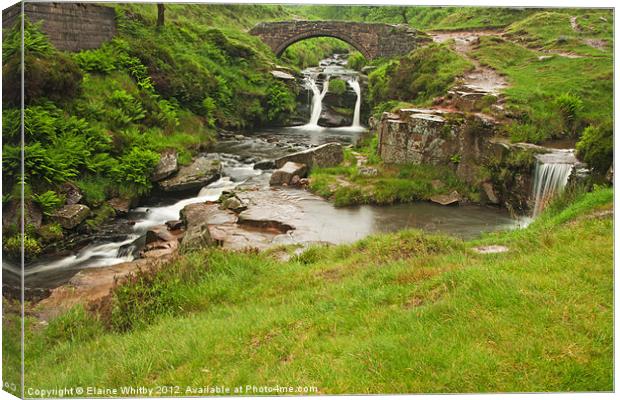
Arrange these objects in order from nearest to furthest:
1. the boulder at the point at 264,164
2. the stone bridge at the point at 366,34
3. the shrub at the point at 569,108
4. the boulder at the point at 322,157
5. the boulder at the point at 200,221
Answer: the shrub at the point at 569,108, the stone bridge at the point at 366,34, the boulder at the point at 200,221, the boulder at the point at 322,157, the boulder at the point at 264,164

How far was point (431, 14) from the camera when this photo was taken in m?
6.92

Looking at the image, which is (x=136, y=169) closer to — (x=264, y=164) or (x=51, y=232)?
(x=51, y=232)

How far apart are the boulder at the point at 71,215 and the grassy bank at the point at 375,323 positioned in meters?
3.76

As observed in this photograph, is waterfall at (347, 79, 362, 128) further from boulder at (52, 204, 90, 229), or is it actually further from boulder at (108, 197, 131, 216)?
boulder at (52, 204, 90, 229)

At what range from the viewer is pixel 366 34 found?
869cm

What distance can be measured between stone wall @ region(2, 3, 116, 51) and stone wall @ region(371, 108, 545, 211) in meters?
5.91

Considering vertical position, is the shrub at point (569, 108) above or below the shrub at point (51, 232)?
above

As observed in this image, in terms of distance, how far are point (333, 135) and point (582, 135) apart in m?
12.2

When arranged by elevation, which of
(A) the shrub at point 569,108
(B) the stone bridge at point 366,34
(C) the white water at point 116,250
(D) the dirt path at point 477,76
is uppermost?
(B) the stone bridge at point 366,34

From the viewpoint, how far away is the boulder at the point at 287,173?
12.4m

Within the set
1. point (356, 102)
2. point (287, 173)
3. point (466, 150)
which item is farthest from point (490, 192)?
point (356, 102)

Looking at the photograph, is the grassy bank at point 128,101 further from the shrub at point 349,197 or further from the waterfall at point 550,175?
the waterfall at point 550,175

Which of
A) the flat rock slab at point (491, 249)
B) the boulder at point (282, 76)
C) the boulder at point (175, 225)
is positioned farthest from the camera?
the boulder at point (282, 76)

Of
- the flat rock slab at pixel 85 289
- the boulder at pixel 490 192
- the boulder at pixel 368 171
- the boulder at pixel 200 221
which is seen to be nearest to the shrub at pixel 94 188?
the boulder at pixel 200 221
